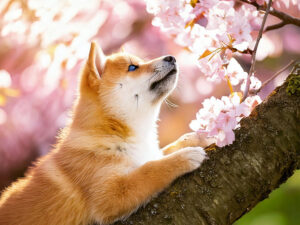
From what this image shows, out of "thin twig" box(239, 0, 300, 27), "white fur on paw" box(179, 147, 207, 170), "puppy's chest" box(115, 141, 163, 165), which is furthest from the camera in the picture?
"puppy's chest" box(115, 141, 163, 165)

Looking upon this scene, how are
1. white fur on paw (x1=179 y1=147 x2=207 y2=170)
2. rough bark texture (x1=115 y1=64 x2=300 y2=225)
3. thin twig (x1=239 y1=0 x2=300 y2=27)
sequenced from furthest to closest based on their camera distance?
thin twig (x1=239 y1=0 x2=300 y2=27), white fur on paw (x1=179 y1=147 x2=207 y2=170), rough bark texture (x1=115 y1=64 x2=300 y2=225)

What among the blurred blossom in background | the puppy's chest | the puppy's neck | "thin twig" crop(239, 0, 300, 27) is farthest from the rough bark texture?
the blurred blossom in background

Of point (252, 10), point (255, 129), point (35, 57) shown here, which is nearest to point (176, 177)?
point (255, 129)

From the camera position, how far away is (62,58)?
141 inches

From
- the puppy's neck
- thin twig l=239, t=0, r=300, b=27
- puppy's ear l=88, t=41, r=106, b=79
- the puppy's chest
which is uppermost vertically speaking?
thin twig l=239, t=0, r=300, b=27

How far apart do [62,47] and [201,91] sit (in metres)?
1.61

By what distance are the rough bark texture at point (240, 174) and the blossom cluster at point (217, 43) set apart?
0.07 m

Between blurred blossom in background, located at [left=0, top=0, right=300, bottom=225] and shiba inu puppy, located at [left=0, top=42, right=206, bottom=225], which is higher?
shiba inu puppy, located at [left=0, top=42, right=206, bottom=225]

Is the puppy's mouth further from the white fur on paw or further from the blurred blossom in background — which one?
the blurred blossom in background

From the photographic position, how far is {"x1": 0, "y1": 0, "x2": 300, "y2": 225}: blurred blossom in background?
363 centimetres

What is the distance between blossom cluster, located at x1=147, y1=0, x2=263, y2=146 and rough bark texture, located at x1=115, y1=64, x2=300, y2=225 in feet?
0.23

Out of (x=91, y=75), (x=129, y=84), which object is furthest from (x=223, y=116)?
(x=91, y=75)

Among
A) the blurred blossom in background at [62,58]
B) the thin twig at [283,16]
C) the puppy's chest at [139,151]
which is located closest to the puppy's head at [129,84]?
the puppy's chest at [139,151]

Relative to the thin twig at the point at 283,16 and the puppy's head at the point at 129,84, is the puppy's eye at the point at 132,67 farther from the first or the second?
the thin twig at the point at 283,16
